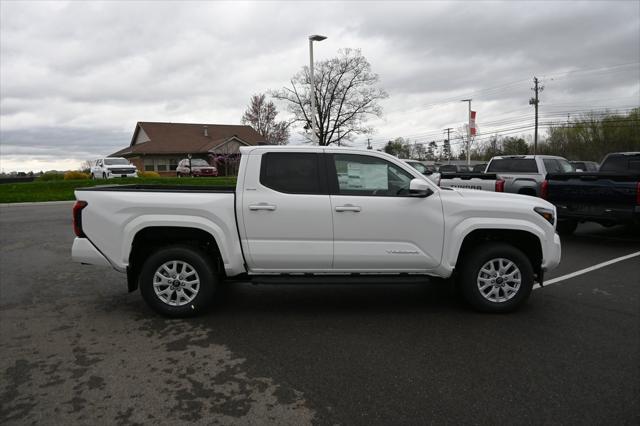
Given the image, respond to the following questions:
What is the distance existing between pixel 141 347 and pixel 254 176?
198 cm

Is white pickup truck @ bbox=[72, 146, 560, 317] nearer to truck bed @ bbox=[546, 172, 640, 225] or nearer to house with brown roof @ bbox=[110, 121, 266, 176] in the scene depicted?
truck bed @ bbox=[546, 172, 640, 225]

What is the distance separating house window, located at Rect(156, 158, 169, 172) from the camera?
46.2 meters

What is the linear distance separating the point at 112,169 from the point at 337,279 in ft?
88.8

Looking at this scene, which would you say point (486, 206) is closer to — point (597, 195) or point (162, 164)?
point (597, 195)

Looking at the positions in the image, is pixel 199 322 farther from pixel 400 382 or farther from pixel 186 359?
pixel 400 382

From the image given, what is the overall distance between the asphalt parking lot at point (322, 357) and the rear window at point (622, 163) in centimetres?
608

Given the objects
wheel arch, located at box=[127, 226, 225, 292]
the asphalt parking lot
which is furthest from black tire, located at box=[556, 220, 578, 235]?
wheel arch, located at box=[127, 226, 225, 292]

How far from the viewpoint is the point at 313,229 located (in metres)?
4.85

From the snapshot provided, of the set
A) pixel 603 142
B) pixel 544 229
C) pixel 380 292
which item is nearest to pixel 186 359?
pixel 380 292

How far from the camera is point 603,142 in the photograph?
175 ft

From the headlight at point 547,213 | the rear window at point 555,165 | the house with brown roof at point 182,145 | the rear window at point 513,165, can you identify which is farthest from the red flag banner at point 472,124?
the headlight at point 547,213

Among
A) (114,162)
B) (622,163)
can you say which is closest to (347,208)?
(622,163)

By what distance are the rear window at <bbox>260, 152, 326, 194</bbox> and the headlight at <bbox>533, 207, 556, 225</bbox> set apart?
2354 mm

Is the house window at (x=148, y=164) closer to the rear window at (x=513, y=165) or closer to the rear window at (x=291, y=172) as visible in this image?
the rear window at (x=513, y=165)
